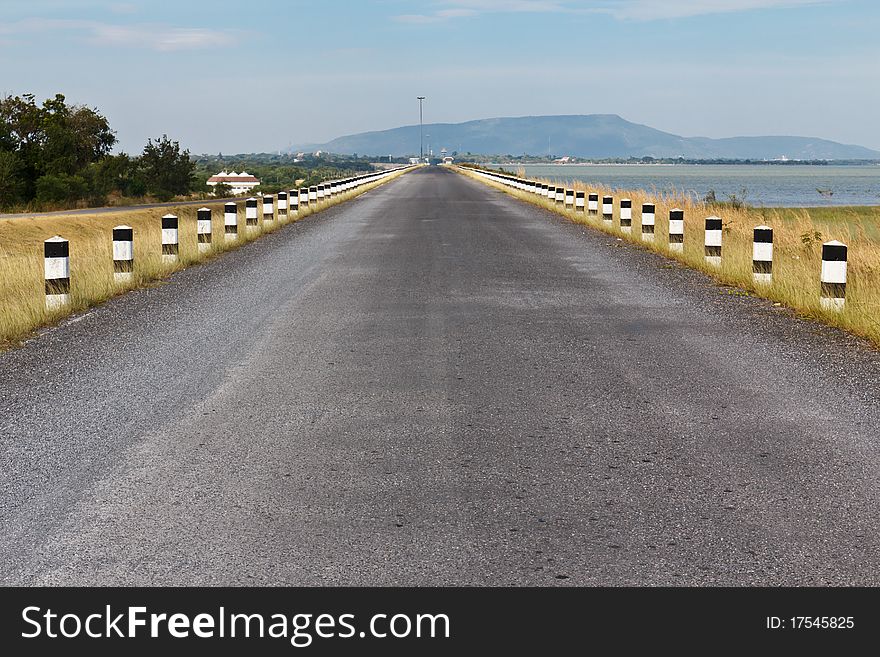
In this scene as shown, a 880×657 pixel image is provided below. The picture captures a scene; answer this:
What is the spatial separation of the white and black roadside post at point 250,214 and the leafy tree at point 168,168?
57.6 m

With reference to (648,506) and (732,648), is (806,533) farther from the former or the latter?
(732,648)

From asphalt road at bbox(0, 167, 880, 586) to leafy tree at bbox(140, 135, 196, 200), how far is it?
7189 cm

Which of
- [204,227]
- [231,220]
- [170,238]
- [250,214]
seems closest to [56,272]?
[170,238]

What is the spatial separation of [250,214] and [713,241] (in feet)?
39.4

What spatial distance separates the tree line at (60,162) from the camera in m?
56.2

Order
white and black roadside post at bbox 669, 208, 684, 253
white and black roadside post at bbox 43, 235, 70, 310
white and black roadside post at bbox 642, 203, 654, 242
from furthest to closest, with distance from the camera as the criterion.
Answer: white and black roadside post at bbox 642, 203, 654, 242 → white and black roadside post at bbox 669, 208, 684, 253 → white and black roadside post at bbox 43, 235, 70, 310

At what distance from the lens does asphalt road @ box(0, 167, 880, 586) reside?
440 centimetres

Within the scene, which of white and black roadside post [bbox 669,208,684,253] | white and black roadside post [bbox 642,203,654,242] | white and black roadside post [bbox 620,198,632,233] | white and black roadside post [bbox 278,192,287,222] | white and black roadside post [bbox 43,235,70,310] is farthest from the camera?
white and black roadside post [bbox 278,192,287,222]

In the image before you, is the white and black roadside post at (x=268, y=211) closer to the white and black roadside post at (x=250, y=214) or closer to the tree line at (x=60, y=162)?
the white and black roadside post at (x=250, y=214)

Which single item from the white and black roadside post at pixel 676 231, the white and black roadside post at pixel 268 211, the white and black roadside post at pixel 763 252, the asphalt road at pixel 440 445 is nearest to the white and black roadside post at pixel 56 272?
the asphalt road at pixel 440 445

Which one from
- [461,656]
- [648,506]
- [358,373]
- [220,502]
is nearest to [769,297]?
[358,373]

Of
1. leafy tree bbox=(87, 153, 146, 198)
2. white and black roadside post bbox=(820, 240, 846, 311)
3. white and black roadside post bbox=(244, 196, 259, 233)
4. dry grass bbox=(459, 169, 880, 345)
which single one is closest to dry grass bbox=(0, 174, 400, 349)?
white and black roadside post bbox=(244, 196, 259, 233)

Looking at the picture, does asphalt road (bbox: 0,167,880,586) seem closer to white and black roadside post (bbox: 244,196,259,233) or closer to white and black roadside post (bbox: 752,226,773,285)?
white and black roadside post (bbox: 752,226,773,285)

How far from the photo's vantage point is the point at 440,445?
20.1 feet
